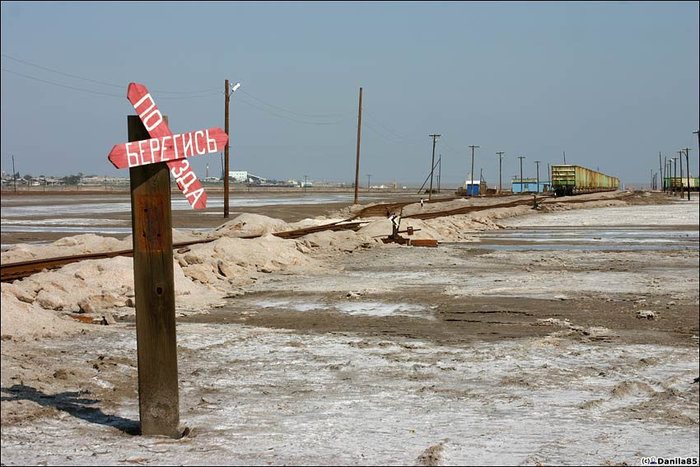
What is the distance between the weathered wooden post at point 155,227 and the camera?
6.50m

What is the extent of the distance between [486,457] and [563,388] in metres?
2.46

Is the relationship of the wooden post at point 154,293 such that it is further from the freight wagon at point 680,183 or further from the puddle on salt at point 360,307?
the freight wagon at point 680,183

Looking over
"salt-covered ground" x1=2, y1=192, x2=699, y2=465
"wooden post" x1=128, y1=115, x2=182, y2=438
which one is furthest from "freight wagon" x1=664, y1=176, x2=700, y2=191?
Answer: "wooden post" x1=128, y1=115, x2=182, y2=438

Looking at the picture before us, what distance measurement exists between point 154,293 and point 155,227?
50 centimetres

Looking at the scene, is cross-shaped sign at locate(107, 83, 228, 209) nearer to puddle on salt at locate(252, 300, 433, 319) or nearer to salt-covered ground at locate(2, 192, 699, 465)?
salt-covered ground at locate(2, 192, 699, 465)

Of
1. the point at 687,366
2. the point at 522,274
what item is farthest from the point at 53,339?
the point at 522,274

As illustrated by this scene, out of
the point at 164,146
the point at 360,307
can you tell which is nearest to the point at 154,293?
the point at 164,146

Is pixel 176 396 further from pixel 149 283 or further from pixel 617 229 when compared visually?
pixel 617 229

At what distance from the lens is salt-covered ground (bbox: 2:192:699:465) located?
6.47 metres

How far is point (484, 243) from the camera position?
95.9 ft

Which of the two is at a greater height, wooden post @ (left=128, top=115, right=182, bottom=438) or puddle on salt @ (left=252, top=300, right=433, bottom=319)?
wooden post @ (left=128, top=115, right=182, bottom=438)

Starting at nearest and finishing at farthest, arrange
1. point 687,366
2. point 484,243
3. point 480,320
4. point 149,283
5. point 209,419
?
point 149,283, point 209,419, point 687,366, point 480,320, point 484,243

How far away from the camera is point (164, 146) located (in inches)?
256

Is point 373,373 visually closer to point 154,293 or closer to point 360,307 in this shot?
point 154,293
